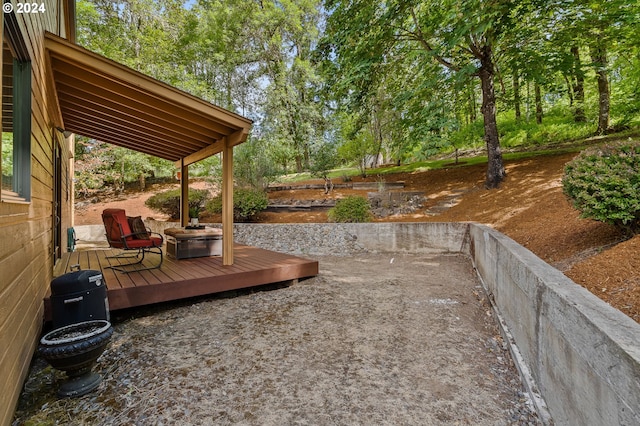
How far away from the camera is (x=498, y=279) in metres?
3.50

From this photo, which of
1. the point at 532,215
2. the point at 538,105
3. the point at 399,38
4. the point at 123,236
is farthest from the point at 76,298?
the point at 538,105

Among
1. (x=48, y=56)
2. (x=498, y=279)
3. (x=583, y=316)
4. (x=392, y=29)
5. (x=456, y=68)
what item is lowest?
(x=498, y=279)

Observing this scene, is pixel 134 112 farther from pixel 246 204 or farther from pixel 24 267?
pixel 246 204

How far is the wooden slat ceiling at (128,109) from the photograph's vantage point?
3.20 meters

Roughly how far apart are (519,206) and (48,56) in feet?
27.1

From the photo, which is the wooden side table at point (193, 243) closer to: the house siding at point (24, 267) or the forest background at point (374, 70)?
the house siding at point (24, 267)

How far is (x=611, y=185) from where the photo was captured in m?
2.95

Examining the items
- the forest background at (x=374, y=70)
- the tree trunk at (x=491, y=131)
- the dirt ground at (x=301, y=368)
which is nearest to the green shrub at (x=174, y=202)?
the forest background at (x=374, y=70)

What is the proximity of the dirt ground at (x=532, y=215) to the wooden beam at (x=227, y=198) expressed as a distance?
4.00 m

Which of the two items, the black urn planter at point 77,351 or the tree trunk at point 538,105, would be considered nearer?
the black urn planter at point 77,351

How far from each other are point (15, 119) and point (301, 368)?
2.69 metres

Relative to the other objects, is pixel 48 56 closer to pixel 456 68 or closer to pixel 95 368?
pixel 95 368

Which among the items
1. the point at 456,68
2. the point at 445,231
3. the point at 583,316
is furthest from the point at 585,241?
the point at 456,68

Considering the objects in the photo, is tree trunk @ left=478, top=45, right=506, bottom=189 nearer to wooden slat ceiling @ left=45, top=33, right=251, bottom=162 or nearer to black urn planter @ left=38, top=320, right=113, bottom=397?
wooden slat ceiling @ left=45, top=33, right=251, bottom=162
